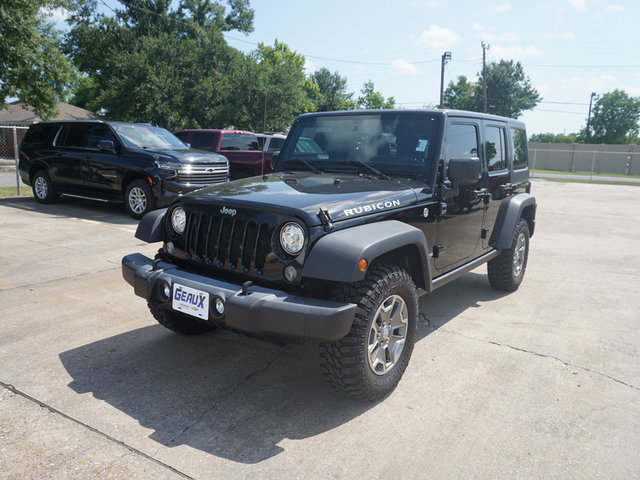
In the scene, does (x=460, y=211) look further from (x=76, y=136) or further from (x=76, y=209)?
(x=76, y=136)

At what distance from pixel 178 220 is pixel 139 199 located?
6.65m

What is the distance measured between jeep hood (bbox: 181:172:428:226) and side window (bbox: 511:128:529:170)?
235 cm

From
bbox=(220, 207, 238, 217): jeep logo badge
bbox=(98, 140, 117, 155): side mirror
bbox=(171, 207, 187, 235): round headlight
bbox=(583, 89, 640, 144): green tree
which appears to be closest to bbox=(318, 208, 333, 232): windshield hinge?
bbox=(220, 207, 238, 217): jeep logo badge

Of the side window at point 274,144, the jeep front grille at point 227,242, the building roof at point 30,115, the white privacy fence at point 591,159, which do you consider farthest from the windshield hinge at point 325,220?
the white privacy fence at point 591,159

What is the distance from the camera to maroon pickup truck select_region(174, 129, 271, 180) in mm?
12734

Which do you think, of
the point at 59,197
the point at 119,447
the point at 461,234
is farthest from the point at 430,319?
the point at 59,197

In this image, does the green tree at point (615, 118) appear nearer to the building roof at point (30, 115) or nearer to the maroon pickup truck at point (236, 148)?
the building roof at point (30, 115)

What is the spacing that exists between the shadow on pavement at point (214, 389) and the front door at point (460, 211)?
30.5 inches

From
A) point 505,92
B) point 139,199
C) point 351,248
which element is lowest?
point 139,199

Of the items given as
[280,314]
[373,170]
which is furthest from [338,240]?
[373,170]

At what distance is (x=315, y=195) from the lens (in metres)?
3.19

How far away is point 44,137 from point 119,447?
10.3m

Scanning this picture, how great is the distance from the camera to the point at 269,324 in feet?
8.56

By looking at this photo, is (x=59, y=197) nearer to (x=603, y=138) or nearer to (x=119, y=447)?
(x=119, y=447)
